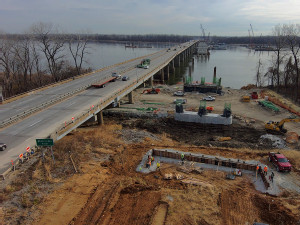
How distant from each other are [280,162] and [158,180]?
12.1 metres

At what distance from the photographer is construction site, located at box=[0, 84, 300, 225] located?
53.2 ft

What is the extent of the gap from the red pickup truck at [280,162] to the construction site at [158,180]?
388 millimetres

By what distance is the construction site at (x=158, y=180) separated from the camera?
1620cm

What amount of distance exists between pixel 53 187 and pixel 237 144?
22333 mm

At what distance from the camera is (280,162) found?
886 inches

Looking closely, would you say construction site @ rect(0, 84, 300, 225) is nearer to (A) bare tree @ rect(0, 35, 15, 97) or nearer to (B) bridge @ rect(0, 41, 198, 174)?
(B) bridge @ rect(0, 41, 198, 174)

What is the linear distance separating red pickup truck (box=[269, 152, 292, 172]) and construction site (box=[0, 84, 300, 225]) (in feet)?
1.27

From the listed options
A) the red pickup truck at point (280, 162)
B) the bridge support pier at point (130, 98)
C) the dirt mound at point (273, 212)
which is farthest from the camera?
the bridge support pier at point (130, 98)

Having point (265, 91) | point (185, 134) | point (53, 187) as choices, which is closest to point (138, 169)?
point (53, 187)

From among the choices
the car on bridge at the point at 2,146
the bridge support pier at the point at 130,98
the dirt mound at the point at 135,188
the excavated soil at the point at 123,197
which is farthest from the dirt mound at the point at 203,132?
the car on bridge at the point at 2,146

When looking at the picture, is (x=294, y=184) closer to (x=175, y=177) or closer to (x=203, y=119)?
(x=175, y=177)

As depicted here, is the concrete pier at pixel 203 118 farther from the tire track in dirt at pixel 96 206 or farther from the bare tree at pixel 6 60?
the bare tree at pixel 6 60

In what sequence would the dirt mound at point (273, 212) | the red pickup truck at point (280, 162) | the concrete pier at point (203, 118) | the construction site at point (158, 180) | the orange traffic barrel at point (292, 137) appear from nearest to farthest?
the dirt mound at point (273, 212) < the construction site at point (158, 180) < the red pickup truck at point (280, 162) < the orange traffic barrel at point (292, 137) < the concrete pier at point (203, 118)

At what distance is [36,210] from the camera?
1634 cm
